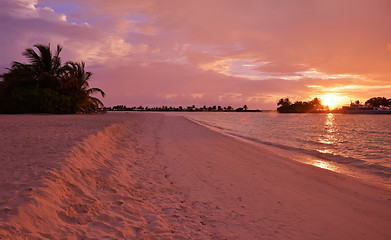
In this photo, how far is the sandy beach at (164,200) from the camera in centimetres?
356

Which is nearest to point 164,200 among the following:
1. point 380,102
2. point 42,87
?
point 42,87

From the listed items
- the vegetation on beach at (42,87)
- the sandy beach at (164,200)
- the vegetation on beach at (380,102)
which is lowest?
the sandy beach at (164,200)

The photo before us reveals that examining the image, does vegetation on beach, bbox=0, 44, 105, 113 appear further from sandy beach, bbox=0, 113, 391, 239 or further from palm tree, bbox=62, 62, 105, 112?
sandy beach, bbox=0, 113, 391, 239

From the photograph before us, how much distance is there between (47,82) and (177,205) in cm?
3368

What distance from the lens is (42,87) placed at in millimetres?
30000

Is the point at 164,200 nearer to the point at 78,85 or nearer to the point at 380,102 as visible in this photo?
the point at 78,85

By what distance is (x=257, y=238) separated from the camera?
381 cm

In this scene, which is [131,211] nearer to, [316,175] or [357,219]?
[357,219]

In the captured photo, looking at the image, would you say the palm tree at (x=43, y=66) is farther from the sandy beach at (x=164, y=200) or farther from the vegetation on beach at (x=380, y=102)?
the vegetation on beach at (x=380, y=102)

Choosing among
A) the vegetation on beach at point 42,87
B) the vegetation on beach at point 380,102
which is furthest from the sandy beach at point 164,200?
the vegetation on beach at point 380,102

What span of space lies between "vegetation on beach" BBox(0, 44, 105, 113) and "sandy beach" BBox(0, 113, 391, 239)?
974 inches

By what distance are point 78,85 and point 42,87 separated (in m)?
4.74

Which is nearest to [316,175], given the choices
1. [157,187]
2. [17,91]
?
[157,187]

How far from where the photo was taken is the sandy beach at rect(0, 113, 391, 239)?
3.56m
